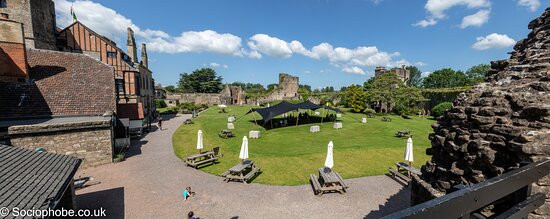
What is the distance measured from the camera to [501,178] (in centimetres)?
142

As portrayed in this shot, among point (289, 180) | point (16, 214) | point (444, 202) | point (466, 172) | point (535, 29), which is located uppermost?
point (535, 29)

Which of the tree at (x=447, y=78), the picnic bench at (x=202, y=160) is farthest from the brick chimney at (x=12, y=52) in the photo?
the tree at (x=447, y=78)

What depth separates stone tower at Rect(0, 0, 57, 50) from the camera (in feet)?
65.8

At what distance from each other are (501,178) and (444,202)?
69 cm

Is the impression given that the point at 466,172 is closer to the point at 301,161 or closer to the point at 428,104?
the point at 301,161

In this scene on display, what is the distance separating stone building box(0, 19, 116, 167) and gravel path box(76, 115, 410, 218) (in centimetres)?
195

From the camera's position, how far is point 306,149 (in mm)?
15023

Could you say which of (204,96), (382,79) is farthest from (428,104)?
(204,96)

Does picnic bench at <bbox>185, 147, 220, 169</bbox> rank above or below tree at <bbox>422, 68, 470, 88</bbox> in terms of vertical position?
below

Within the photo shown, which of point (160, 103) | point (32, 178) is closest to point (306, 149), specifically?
point (32, 178)

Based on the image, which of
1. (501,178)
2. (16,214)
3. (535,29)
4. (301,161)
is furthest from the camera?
(301,161)

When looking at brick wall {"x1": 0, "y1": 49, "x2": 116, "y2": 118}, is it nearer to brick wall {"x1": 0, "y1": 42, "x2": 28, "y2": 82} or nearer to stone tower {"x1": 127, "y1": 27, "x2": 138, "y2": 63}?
brick wall {"x1": 0, "y1": 42, "x2": 28, "y2": 82}

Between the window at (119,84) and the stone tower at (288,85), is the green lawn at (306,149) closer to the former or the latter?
the window at (119,84)

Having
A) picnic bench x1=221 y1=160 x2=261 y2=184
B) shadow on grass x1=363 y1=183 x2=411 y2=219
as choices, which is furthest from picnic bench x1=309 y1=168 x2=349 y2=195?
picnic bench x1=221 y1=160 x2=261 y2=184
